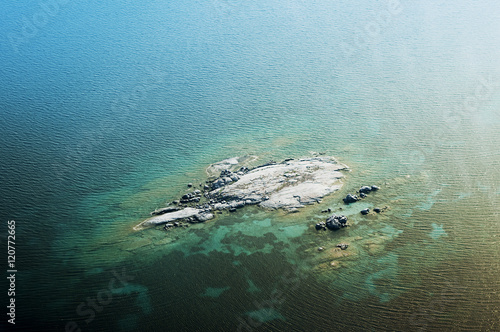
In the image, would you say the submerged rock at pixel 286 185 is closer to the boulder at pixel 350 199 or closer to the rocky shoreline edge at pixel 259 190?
the rocky shoreline edge at pixel 259 190

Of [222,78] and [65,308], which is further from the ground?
[222,78]

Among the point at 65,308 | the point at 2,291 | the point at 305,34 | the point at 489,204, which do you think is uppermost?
the point at 305,34

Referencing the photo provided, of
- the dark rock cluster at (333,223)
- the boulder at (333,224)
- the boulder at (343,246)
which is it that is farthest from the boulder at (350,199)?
the boulder at (343,246)

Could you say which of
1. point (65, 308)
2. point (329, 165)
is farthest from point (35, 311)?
point (329, 165)

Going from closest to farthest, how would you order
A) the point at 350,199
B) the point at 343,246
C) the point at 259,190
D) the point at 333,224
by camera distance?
the point at 343,246, the point at 333,224, the point at 350,199, the point at 259,190

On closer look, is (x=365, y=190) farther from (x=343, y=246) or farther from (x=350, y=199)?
(x=343, y=246)

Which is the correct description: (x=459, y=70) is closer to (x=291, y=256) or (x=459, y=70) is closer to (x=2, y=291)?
(x=291, y=256)

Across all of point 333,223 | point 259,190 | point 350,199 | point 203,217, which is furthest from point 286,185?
point 203,217

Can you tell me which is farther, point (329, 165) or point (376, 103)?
point (376, 103)
